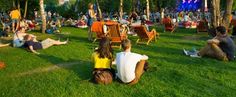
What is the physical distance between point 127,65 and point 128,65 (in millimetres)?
22

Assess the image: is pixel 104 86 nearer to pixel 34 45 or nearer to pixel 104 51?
pixel 104 51

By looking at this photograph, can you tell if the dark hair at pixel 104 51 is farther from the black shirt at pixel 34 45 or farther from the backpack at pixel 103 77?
the black shirt at pixel 34 45

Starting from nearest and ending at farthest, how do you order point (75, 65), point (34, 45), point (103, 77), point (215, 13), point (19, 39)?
1. point (103, 77)
2. point (75, 65)
3. point (34, 45)
4. point (19, 39)
5. point (215, 13)

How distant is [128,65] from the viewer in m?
8.45

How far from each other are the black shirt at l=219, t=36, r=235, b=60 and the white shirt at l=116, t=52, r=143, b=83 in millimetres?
3760

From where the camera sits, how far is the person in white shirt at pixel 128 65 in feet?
27.9

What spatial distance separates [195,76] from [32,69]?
14.0 ft

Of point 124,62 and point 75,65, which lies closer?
point 124,62

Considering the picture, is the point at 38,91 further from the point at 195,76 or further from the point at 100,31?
the point at 100,31

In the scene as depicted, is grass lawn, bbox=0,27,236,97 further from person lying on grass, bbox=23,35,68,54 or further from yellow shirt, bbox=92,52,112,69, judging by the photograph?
person lying on grass, bbox=23,35,68,54

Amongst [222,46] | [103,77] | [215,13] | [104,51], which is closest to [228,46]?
[222,46]

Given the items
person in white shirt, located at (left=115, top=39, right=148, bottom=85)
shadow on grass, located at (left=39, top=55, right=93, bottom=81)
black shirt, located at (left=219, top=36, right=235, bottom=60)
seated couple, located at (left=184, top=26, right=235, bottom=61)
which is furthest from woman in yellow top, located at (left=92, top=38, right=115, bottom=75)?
black shirt, located at (left=219, top=36, right=235, bottom=60)

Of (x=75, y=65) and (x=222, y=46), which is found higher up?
(x=222, y=46)

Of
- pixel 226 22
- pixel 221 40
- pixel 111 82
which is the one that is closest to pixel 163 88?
pixel 111 82
